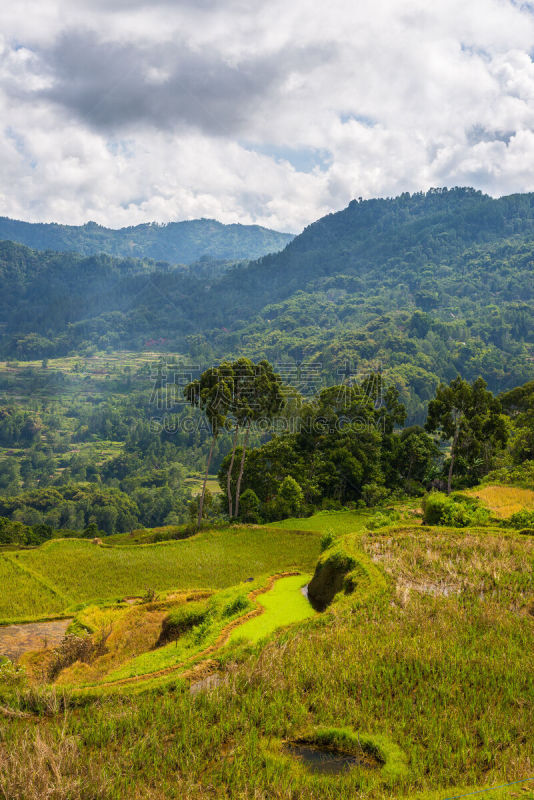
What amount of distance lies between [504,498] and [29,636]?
22.1 m

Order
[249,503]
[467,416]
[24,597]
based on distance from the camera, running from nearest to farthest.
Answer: [24,597]
[467,416]
[249,503]

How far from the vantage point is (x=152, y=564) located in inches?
870

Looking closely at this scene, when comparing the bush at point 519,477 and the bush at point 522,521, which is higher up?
the bush at point 522,521

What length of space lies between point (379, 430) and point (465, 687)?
127ft

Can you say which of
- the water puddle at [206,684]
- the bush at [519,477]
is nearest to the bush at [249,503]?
the bush at [519,477]

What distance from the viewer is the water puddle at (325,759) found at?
623 cm

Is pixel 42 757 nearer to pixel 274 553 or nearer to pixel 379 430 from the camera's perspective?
pixel 274 553

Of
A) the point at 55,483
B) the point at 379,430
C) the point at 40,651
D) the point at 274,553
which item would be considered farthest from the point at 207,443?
the point at 40,651

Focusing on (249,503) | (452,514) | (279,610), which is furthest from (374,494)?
(279,610)

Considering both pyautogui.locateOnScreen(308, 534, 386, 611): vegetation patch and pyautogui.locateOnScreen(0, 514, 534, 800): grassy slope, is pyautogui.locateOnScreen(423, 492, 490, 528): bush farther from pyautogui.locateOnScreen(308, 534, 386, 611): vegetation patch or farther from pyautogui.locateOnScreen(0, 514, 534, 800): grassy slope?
pyautogui.locateOnScreen(0, 514, 534, 800): grassy slope

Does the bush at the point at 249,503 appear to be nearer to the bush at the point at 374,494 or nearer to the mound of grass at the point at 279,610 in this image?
the bush at the point at 374,494

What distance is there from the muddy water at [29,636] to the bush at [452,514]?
14.0m

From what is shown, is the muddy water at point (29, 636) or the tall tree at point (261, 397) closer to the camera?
the muddy water at point (29, 636)

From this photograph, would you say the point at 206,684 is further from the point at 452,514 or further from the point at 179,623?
the point at 452,514
